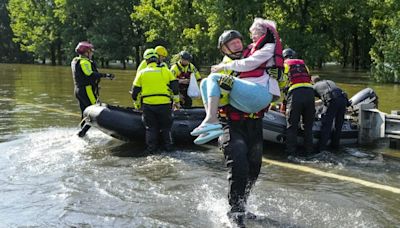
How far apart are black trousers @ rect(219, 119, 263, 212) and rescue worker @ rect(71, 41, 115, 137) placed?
5.29m

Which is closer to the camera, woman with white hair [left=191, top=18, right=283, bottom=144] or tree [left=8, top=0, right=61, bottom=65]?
woman with white hair [left=191, top=18, right=283, bottom=144]

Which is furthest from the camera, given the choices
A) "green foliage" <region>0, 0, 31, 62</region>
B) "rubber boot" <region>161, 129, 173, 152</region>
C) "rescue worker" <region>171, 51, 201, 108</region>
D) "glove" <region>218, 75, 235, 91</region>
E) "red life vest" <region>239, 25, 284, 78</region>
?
"green foliage" <region>0, 0, 31, 62</region>

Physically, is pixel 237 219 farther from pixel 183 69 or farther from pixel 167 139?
pixel 183 69

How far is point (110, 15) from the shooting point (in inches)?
1831

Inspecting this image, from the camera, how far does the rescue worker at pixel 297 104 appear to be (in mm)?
8297

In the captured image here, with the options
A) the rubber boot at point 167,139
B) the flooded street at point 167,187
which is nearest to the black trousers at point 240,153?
the flooded street at point 167,187

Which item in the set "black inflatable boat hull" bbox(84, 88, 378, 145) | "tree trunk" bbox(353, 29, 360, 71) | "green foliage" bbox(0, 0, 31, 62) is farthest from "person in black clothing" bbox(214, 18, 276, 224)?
"green foliage" bbox(0, 0, 31, 62)

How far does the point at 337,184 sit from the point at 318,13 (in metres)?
28.5

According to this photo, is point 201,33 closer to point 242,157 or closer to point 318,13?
point 318,13

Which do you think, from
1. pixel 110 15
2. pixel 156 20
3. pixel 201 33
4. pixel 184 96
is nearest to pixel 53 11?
pixel 110 15

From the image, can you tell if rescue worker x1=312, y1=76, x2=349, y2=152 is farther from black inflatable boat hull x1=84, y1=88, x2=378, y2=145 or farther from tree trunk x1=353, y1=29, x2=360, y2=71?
tree trunk x1=353, y1=29, x2=360, y2=71

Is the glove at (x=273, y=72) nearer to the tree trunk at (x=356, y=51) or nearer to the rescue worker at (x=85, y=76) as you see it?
the rescue worker at (x=85, y=76)

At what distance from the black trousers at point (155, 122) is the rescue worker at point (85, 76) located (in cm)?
170

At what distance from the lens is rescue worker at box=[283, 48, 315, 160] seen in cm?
830
